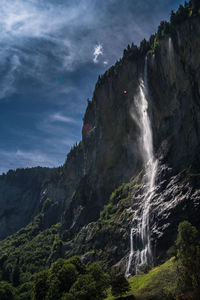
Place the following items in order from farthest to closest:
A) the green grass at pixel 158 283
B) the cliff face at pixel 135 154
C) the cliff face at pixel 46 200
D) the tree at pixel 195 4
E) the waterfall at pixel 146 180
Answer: the cliff face at pixel 46 200 < the tree at pixel 195 4 < the cliff face at pixel 135 154 < the waterfall at pixel 146 180 < the green grass at pixel 158 283

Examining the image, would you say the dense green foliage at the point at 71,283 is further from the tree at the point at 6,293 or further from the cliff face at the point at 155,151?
the tree at the point at 6,293

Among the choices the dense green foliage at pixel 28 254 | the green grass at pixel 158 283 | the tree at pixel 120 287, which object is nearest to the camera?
the green grass at pixel 158 283

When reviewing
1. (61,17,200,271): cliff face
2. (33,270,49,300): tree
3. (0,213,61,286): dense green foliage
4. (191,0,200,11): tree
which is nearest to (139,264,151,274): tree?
(61,17,200,271): cliff face

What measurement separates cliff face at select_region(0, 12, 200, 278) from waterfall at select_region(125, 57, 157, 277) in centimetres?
185

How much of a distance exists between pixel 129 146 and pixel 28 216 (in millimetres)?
119778

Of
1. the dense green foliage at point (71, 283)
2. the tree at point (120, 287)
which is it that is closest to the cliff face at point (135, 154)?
the tree at point (120, 287)

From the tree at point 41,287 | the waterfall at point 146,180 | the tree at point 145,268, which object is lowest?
the tree at point 41,287

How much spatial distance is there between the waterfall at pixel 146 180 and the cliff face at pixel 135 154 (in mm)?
1854

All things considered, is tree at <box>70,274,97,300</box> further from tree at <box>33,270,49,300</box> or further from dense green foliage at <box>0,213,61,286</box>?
dense green foliage at <box>0,213,61,286</box>

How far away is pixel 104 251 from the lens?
230 ft

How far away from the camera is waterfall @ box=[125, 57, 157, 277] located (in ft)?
186

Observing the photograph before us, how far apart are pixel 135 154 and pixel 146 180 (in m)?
17.9

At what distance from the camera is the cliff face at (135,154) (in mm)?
58562

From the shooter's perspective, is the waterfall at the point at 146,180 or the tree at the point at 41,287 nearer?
the tree at the point at 41,287
